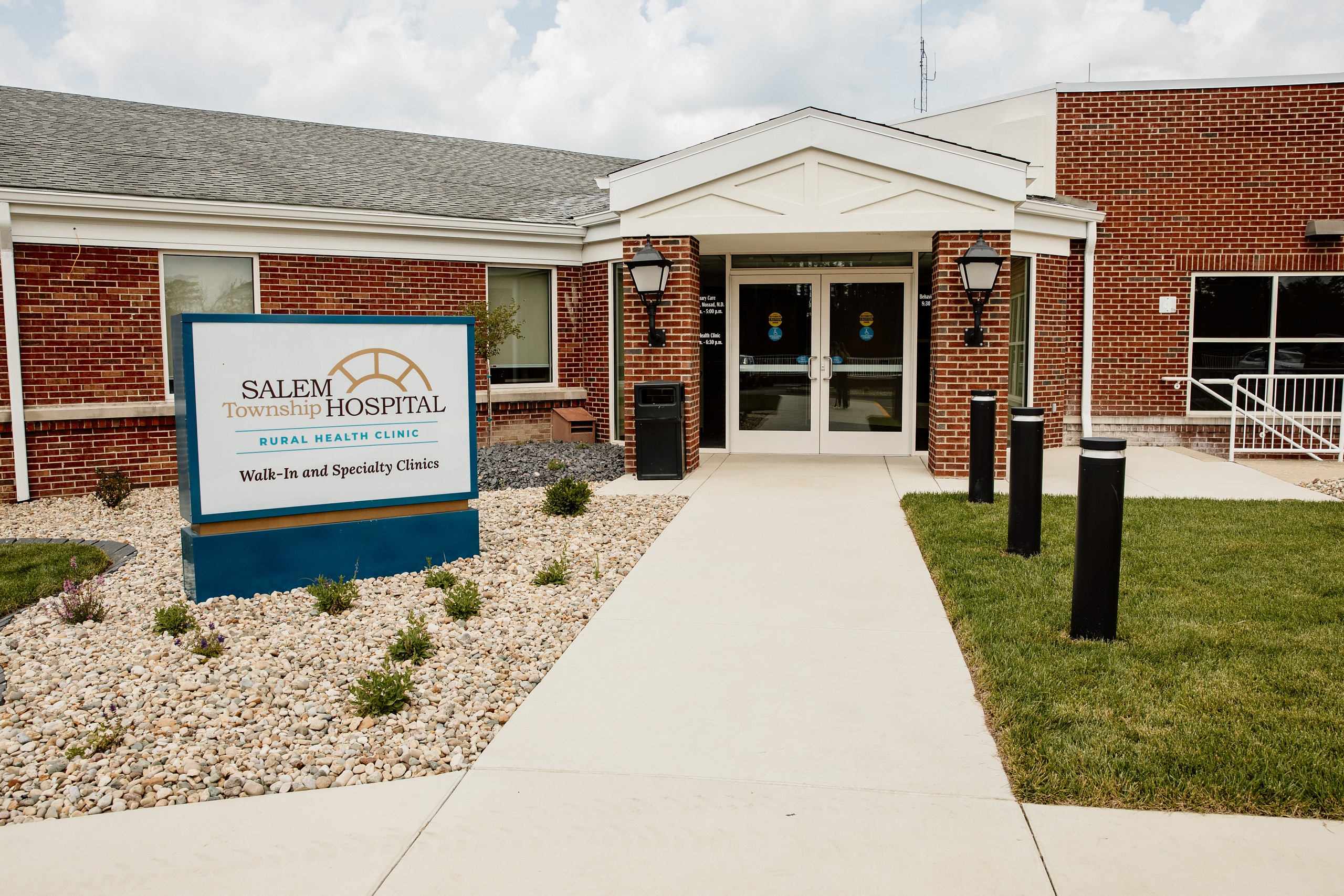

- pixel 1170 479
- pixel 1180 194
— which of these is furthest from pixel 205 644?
pixel 1180 194

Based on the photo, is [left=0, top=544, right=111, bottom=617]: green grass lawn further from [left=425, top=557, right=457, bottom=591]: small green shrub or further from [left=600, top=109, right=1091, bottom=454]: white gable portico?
[left=600, top=109, right=1091, bottom=454]: white gable portico

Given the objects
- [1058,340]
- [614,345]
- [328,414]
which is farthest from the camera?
[614,345]

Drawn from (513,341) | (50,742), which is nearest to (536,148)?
(513,341)

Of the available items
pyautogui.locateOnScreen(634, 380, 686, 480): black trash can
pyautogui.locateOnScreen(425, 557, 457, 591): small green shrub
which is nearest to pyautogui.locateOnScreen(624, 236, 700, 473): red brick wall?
pyautogui.locateOnScreen(634, 380, 686, 480): black trash can

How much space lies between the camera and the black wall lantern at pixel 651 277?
1001 cm

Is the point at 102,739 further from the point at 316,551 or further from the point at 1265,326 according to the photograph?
the point at 1265,326

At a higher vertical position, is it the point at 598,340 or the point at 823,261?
the point at 823,261

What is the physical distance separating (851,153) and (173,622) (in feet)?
25.1

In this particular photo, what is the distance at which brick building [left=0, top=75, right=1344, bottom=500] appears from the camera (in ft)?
32.7

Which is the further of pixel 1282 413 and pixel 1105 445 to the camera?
pixel 1282 413

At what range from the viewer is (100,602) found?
5668mm

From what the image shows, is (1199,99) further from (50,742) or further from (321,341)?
(50,742)

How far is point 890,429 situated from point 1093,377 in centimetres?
371

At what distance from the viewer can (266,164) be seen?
12.9 metres
